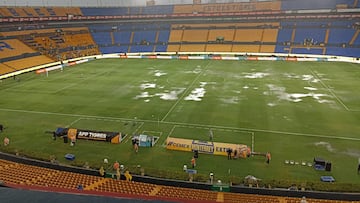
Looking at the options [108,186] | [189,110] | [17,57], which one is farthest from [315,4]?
[108,186]

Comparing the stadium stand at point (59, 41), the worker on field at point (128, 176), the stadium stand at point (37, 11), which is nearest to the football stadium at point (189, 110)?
the worker on field at point (128, 176)

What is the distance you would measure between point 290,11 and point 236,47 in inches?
745

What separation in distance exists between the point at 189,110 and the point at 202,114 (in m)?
2.25

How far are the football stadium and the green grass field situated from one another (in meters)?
0.17

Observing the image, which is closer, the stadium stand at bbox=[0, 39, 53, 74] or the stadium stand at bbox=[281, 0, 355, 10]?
the stadium stand at bbox=[0, 39, 53, 74]

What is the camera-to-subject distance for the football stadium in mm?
21703

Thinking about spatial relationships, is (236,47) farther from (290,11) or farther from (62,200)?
(62,200)

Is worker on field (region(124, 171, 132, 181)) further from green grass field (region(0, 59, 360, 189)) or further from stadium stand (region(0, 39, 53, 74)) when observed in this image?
stadium stand (region(0, 39, 53, 74))

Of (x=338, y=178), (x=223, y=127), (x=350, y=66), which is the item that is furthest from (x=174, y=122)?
(x=350, y=66)

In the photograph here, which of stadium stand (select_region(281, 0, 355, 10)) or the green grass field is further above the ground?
stadium stand (select_region(281, 0, 355, 10))

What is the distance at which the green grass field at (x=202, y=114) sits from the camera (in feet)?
87.4

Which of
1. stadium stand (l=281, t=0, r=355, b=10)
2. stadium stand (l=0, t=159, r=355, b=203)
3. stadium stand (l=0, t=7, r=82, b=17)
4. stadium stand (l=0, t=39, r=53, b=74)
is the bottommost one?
stadium stand (l=0, t=159, r=355, b=203)

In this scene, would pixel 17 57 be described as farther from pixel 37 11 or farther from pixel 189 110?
pixel 189 110

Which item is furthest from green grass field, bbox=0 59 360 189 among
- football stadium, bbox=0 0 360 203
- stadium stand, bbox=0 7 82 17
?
stadium stand, bbox=0 7 82 17
